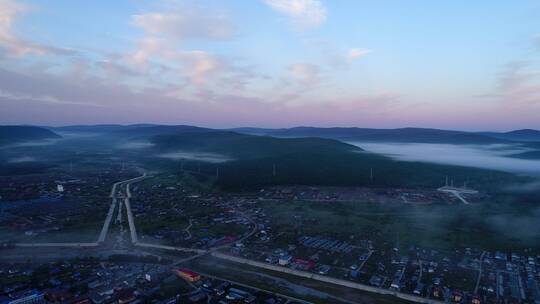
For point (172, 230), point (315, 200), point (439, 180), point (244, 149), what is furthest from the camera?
point (244, 149)

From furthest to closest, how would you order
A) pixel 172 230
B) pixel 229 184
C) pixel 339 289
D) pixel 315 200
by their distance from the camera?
pixel 229 184 → pixel 315 200 → pixel 172 230 → pixel 339 289

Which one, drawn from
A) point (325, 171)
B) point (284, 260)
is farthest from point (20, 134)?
point (284, 260)

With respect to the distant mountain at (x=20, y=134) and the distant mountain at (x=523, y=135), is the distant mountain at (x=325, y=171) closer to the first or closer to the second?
the distant mountain at (x=20, y=134)

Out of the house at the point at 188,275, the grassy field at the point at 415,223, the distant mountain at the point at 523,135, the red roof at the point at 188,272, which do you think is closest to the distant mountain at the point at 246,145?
the grassy field at the point at 415,223

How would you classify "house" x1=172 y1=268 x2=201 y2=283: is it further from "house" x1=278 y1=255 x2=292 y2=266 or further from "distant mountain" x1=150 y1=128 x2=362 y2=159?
"distant mountain" x1=150 y1=128 x2=362 y2=159

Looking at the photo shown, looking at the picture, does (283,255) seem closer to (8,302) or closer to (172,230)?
(172,230)

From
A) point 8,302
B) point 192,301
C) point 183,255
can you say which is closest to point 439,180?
point 183,255
